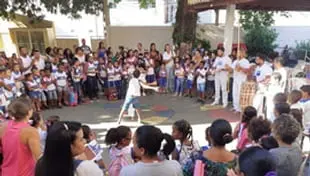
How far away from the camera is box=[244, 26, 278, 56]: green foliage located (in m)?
16.2

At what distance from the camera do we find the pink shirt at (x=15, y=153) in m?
2.86

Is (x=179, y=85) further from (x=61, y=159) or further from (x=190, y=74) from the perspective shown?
(x=61, y=159)

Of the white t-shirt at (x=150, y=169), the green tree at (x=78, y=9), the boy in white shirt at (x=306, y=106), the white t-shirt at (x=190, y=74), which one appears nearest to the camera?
the white t-shirt at (x=150, y=169)

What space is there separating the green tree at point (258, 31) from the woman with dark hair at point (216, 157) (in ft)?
46.3

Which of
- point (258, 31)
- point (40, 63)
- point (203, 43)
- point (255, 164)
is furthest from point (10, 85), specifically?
point (258, 31)

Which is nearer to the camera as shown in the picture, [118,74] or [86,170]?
[86,170]

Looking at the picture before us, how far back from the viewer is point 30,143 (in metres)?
2.83

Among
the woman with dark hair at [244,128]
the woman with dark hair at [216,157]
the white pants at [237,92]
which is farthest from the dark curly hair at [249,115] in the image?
the white pants at [237,92]

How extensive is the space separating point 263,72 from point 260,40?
9.28m

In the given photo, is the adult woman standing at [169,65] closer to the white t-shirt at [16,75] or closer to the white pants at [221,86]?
the white pants at [221,86]

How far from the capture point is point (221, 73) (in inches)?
363

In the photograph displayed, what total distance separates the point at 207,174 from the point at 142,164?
22.9 inches

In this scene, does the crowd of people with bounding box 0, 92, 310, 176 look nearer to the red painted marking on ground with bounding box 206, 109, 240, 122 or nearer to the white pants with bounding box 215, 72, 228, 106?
the red painted marking on ground with bounding box 206, 109, 240, 122

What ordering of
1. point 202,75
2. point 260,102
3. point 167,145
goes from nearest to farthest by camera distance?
point 167,145, point 260,102, point 202,75
